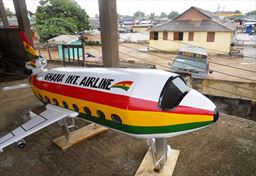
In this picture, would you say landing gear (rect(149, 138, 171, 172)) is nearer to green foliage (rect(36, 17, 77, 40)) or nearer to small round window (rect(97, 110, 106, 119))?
small round window (rect(97, 110, 106, 119))

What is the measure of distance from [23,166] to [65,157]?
1.11 m

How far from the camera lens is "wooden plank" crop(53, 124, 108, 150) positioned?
6.37 meters

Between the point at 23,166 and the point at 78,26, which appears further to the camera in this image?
the point at 78,26

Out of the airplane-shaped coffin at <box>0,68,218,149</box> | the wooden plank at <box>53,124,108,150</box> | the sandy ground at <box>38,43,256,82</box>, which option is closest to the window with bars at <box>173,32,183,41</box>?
the sandy ground at <box>38,43,256,82</box>

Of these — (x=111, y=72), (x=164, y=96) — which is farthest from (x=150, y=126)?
(x=111, y=72)

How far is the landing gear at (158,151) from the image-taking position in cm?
494

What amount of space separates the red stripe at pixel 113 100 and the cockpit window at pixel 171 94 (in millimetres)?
115

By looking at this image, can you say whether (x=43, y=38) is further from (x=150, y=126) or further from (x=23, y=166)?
(x=150, y=126)

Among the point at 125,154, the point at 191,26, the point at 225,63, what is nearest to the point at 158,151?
the point at 125,154

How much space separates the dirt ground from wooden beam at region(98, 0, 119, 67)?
2.79m

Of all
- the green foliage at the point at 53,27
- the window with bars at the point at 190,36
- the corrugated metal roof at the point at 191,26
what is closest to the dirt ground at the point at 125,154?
the corrugated metal roof at the point at 191,26

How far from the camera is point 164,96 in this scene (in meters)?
4.05

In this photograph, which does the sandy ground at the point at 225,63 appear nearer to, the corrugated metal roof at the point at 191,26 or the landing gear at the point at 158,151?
the corrugated metal roof at the point at 191,26

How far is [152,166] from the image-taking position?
17.6 feet
